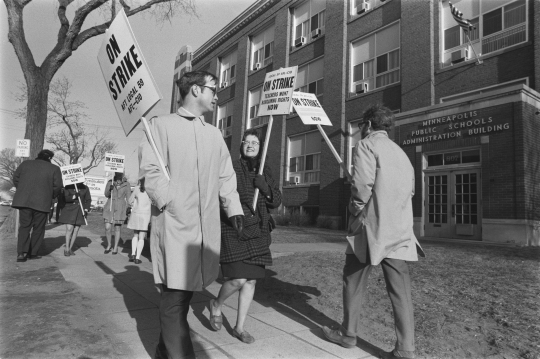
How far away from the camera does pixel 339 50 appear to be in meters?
21.0

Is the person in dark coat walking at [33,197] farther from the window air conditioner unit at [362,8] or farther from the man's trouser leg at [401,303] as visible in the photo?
the window air conditioner unit at [362,8]

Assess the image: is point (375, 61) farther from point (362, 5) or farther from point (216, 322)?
point (216, 322)

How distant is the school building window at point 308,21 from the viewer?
23.0m

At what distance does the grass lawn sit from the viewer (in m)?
3.30

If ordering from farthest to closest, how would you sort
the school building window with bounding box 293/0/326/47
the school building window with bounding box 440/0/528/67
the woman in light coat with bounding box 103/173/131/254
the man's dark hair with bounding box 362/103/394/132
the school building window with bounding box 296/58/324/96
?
the school building window with bounding box 293/0/326/47
the school building window with bounding box 296/58/324/96
the school building window with bounding box 440/0/528/67
the woman in light coat with bounding box 103/173/131/254
the man's dark hair with bounding box 362/103/394/132

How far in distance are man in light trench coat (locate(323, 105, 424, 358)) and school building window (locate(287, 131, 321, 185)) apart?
18.9 m

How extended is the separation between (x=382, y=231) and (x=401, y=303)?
553 mm

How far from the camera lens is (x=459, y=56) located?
1551cm

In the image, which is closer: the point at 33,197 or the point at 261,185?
the point at 261,185

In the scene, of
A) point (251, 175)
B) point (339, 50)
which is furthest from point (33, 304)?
point (339, 50)

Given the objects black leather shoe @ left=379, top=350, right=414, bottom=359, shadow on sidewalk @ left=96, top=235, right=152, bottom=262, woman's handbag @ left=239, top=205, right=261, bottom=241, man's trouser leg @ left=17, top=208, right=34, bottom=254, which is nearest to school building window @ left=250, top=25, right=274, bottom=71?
shadow on sidewalk @ left=96, top=235, right=152, bottom=262

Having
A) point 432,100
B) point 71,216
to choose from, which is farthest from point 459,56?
point 71,216

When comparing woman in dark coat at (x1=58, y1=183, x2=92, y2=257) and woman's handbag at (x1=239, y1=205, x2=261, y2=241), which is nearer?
woman's handbag at (x1=239, y1=205, x2=261, y2=241)

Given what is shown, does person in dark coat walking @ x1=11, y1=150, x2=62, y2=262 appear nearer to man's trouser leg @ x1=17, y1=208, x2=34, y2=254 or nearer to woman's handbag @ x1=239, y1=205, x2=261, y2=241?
man's trouser leg @ x1=17, y1=208, x2=34, y2=254
